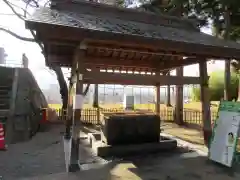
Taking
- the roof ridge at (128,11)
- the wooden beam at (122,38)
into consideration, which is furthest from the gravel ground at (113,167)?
the roof ridge at (128,11)

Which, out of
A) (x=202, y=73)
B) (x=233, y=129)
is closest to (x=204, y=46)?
(x=202, y=73)

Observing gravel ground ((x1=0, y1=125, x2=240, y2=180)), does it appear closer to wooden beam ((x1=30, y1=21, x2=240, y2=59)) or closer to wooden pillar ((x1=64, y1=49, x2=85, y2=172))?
wooden pillar ((x1=64, y1=49, x2=85, y2=172))

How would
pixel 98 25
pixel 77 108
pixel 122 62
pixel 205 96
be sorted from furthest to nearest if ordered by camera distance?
pixel 122 62 < pixel 205 96 < pixel 77 108 < pixel 98 25

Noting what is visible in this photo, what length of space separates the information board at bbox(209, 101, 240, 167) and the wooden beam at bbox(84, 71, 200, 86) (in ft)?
4.61

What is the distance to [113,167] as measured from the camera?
18.2ft

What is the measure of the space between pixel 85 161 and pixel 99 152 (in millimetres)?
569

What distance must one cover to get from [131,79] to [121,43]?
1.55m

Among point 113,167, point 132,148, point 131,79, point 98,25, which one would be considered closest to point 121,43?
point 98,25

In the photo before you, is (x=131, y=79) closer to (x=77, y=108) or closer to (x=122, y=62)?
(x=77, y=108)

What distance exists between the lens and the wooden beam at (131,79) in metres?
5.80

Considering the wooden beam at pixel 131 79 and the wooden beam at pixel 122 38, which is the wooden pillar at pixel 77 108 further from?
the wooden beam at pixel 122 38

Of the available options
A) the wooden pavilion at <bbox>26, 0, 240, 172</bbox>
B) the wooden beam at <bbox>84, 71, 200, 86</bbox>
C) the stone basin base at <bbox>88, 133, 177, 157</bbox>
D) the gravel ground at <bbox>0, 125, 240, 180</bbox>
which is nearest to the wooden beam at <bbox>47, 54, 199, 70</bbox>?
the wooden pavilion at <bbox>26, 0, 240, 172</bbox>

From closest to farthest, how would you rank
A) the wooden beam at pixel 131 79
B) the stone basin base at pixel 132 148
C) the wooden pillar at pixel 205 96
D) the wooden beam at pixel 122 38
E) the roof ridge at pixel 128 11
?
the wooden beam at pixel 122 38 < the wooden beam at pixel 131 79 < the stone basin base at pixel 132 148 < the roof ridge at pixel 128 11 < the wooden pillar at pixel 205 96

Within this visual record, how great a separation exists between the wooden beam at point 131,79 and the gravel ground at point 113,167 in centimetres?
204
